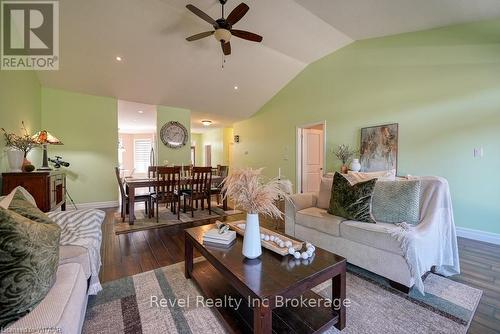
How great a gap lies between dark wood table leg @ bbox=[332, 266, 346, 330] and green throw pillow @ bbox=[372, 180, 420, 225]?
3.39 ft

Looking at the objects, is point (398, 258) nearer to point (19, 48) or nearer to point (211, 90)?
point (211, 90)

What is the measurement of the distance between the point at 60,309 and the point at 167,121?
5384 millimetres

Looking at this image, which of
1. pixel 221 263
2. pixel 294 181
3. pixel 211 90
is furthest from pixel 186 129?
pixel 221 263

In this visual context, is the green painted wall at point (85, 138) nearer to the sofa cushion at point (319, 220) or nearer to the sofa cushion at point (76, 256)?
the sofa cushion at point (76, 256)

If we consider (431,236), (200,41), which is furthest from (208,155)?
(431,236)

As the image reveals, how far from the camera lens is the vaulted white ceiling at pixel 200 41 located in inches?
118

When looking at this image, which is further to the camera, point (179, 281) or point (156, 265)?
point (156, 265)

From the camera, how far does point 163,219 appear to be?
391 centimetres

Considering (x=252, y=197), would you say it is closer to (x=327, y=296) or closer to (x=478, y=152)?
(x=327, y=296)

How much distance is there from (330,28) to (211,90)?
2.88m

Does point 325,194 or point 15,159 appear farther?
point 325,194

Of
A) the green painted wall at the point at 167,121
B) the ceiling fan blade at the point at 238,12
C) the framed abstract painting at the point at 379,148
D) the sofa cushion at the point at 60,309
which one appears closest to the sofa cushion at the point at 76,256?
the sofa cushion at the point at 60,309

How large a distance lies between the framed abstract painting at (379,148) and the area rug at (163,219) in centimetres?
272

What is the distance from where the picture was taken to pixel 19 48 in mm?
3199
